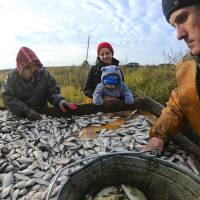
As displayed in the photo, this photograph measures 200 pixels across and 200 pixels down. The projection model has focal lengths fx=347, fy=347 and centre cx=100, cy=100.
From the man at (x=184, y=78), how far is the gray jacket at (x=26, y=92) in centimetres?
257

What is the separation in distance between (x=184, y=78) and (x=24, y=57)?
121 inches

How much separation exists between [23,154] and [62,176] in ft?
2.82

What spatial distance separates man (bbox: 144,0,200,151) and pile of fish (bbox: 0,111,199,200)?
44 cm

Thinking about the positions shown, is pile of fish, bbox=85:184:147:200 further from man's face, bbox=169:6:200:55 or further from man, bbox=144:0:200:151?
man's face, bbox=169:6:200:55

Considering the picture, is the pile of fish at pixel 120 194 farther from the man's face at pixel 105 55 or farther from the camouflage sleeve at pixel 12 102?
the man's face at pixel 105 55

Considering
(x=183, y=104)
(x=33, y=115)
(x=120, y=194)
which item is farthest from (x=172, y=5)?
(x=33, y=115)

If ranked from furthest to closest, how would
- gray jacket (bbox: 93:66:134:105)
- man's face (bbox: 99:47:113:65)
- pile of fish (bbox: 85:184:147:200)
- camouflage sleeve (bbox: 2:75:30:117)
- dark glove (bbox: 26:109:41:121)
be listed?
man's face (bbox: 99:47:113:65) < gray jacket (bbox: 93:66:134:105) < camouflage sleeve (bbox: 2:75:30:117) < dark glove (bbox: 26:109:41:121) < pile of fish (bbox: 85:184:147:200)

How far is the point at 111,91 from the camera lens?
20.1 ft

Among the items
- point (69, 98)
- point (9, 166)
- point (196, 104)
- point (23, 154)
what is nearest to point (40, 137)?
point (23, 154)

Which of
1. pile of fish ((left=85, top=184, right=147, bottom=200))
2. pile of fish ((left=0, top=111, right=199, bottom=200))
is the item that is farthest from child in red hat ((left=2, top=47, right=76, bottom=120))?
pile of fish ((left=85, top=184, right=147, bottom=200))

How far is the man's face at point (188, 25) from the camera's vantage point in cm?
285

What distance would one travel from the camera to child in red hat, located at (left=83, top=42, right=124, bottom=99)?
20.4 feet

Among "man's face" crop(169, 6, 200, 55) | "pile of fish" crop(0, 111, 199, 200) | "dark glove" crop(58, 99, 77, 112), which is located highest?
"man's face" crop(169, 6, 200, 55)

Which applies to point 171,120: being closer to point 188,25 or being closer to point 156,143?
point 156,143
